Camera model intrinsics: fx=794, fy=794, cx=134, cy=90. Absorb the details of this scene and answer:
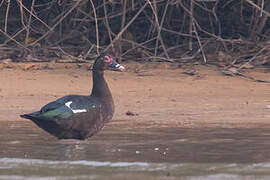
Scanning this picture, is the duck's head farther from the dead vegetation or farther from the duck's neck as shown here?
the dead vegetation

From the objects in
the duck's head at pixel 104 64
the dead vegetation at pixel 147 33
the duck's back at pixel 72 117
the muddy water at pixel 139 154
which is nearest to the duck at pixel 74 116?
the duck's back at pixel 72 117

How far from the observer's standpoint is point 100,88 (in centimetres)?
830

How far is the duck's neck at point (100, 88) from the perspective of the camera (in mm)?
8211

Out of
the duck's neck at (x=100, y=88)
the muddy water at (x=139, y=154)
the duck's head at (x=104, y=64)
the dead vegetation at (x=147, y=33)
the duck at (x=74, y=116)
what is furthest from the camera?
the dead vegetation at (x=147, y=33)

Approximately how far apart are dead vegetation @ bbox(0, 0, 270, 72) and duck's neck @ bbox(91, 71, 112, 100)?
2.60 metres

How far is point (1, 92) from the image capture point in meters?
10.3

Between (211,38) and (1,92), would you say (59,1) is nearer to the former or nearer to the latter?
(1,92)

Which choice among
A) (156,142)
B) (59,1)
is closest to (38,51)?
(59,1)

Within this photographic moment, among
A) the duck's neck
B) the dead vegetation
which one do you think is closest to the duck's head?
the duck's neck

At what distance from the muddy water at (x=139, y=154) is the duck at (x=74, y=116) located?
140mm

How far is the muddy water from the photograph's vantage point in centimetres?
638

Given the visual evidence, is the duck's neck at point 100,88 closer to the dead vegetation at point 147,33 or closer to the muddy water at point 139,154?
the muddy water at point 139,154

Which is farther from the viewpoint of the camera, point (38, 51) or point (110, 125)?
point (38, 51)

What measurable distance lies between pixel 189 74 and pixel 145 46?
47.5 inches
